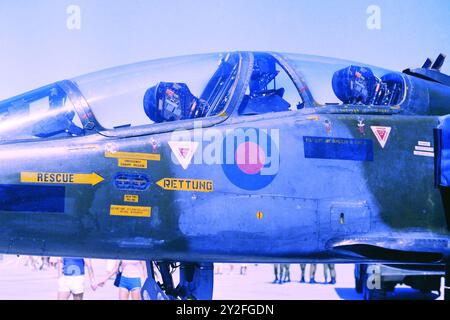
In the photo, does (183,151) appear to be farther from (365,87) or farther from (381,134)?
(365,87)

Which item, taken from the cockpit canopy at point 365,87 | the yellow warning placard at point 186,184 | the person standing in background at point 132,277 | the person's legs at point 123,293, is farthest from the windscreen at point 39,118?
the person's legs at point 123,293

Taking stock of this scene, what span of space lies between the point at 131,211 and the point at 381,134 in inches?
76.6

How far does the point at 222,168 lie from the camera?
13.3 ft

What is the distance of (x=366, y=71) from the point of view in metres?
5.03

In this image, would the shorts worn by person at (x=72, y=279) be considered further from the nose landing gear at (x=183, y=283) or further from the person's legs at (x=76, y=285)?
the nose landing gear at (x=183, y=283)

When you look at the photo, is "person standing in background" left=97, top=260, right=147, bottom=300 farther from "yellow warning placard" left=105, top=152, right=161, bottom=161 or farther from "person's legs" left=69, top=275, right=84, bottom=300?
"yellow warning placard" left=105, top=152, right=161, bottom=161

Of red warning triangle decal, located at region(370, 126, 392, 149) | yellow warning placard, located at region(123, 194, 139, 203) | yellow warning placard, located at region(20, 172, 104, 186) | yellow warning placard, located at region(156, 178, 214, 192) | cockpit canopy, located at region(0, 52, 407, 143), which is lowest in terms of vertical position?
yellow warning placard, located at region(123, 194, 139, 203)

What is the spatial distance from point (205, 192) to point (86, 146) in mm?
812

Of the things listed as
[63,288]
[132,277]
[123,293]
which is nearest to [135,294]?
[132,277]

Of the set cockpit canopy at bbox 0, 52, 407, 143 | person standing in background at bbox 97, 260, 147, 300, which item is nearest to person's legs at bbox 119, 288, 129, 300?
person standing in background at bbox 97, 260, 147, 300

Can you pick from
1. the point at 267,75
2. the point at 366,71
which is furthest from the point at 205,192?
the point at 366,71

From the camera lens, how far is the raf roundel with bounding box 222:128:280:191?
406cm

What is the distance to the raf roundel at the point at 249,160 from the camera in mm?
4062

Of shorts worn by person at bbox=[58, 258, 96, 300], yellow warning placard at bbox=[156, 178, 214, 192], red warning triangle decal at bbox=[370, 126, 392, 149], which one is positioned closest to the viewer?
yellow warning placard at bbox=[156, 178, 214, 192]
